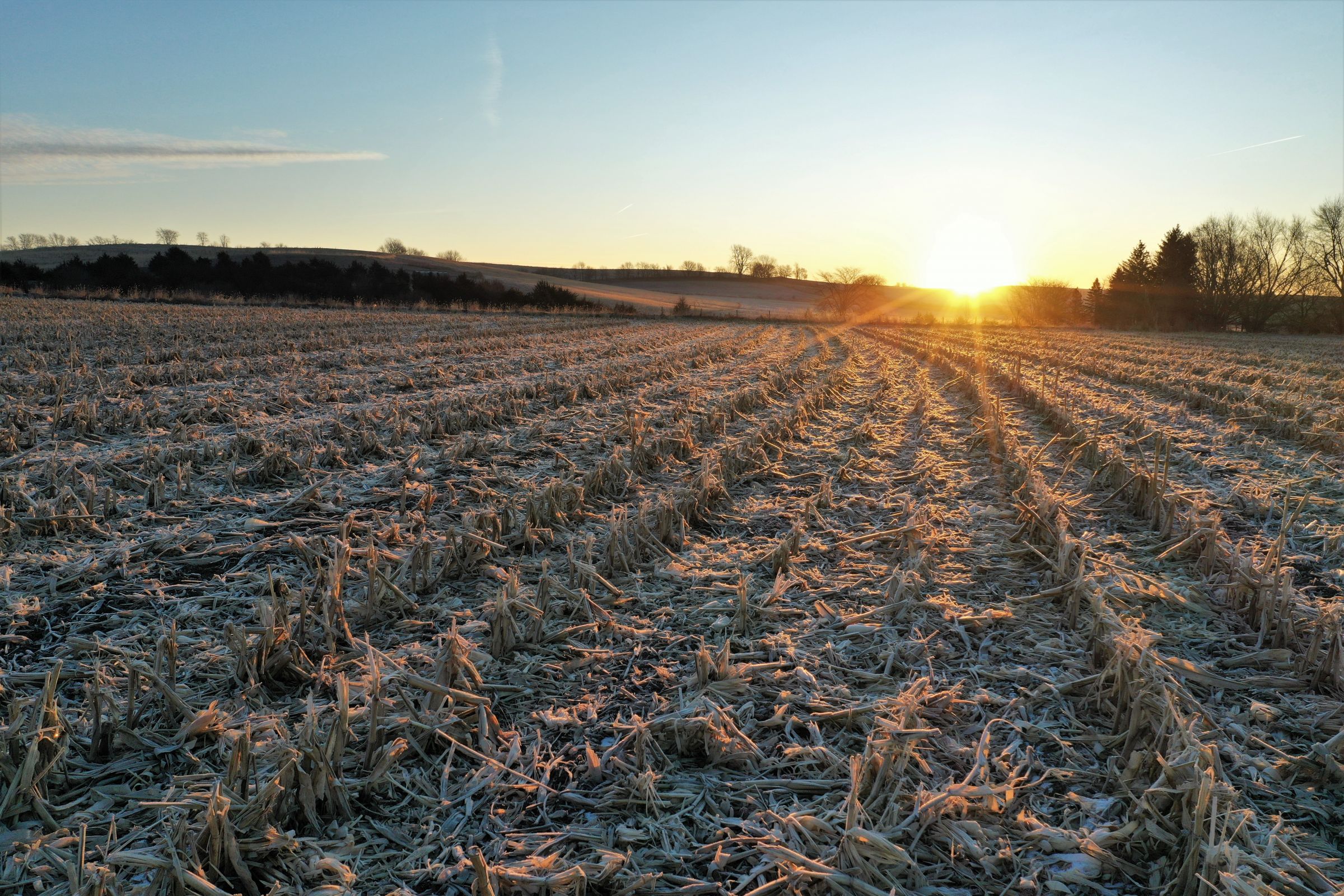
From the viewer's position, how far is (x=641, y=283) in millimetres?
110562

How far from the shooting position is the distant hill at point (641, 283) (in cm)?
7106

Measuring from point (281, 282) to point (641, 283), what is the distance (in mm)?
68879

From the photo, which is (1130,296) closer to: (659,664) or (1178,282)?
(1178,282)

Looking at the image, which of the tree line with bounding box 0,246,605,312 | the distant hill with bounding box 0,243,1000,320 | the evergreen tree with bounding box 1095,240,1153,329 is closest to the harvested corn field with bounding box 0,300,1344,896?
the tree line with bounding box 0,246,605,312

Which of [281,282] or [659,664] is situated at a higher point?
[281,282]

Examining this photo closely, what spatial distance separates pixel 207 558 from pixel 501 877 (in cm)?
356

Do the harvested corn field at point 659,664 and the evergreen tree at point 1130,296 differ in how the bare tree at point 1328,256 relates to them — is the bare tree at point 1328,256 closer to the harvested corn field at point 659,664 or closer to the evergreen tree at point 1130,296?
the evergreen tree at point 1130,296

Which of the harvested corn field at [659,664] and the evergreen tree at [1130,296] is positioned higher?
the evergreen tree at [1130,296]

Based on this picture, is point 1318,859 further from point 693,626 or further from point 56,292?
point 56,292

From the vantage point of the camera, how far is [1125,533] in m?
5.51

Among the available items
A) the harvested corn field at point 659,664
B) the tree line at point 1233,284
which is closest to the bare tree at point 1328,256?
the tree line at point 1233,284

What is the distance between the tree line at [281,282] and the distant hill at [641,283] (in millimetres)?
7771

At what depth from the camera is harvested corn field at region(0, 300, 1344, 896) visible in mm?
2352

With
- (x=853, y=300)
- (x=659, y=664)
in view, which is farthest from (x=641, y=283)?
(x=659, y=664)
